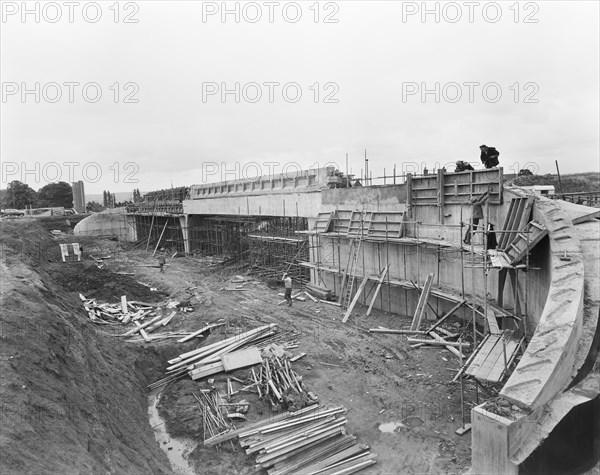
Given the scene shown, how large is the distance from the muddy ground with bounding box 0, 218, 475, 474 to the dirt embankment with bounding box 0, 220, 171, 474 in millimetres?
Answer: 24

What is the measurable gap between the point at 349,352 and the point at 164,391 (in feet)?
17.3

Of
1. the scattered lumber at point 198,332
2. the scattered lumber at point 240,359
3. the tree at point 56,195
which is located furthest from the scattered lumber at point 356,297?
the tree at point 56,195

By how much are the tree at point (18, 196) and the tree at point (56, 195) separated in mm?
4407

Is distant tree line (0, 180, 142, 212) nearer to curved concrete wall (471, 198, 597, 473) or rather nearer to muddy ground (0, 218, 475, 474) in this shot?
muddy ground (0, 218, 475, 474)

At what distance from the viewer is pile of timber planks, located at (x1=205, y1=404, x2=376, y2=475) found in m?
7.30

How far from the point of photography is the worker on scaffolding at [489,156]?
13.6 m

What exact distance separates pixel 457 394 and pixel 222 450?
17.4 ft

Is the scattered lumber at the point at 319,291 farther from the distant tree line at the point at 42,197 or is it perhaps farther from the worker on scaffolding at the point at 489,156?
the distant tree line at the point at 42,197

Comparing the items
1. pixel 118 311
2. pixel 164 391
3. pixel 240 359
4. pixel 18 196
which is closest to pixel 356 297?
pixel 240 359

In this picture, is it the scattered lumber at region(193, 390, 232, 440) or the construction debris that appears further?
the construction debris

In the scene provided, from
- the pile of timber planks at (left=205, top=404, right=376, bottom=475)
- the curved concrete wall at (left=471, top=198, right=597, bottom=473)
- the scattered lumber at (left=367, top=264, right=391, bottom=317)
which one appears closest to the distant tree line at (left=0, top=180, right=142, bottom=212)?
the scattered lumber at (left=367, top=264, right=391, bottom=317)

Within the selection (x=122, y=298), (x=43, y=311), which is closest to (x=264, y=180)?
(x=122, y=298)

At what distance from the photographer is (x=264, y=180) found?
25.6 metres

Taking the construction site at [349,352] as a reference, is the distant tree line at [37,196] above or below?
above
